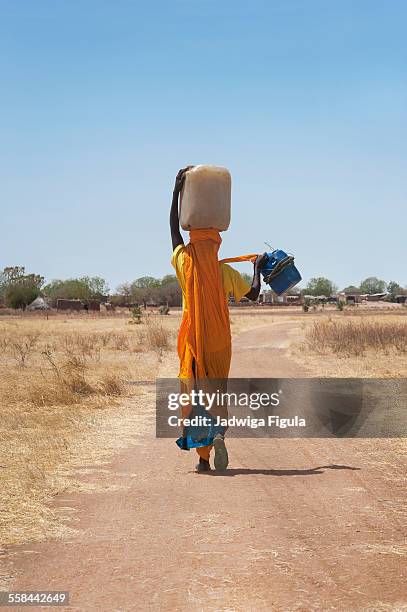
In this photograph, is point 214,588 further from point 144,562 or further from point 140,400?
point 140,400

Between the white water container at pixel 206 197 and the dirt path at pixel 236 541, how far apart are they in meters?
2.35

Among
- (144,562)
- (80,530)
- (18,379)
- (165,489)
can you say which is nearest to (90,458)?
(165,489)

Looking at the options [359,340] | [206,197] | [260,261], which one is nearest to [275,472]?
[260,261]

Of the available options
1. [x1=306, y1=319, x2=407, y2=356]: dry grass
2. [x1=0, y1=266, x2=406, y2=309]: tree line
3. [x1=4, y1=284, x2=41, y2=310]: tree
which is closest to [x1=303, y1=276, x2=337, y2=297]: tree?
[x1=0, y1=266, x2=406, y2=309]: tree line

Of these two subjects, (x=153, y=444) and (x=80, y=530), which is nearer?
(x=80, y=530)

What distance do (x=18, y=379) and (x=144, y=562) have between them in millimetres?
11667

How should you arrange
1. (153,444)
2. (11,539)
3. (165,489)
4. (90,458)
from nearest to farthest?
(11,539)
(165,489)
(90,458)
(153,444)

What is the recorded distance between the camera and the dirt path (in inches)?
173

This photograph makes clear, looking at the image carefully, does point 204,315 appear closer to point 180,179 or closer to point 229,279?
point 229,279

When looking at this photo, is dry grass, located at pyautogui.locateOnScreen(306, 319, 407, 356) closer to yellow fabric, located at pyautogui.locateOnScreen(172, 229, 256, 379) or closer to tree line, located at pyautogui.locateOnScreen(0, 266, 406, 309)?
yellow fabric, located at pyautogui.locateOnScreen(172, 229, 256, 379)

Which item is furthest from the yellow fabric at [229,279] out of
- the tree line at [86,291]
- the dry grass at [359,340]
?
the tree line at [86,291]

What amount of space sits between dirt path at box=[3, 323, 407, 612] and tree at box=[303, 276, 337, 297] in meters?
159

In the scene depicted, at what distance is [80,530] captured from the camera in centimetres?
564

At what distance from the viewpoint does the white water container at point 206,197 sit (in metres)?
7.71
